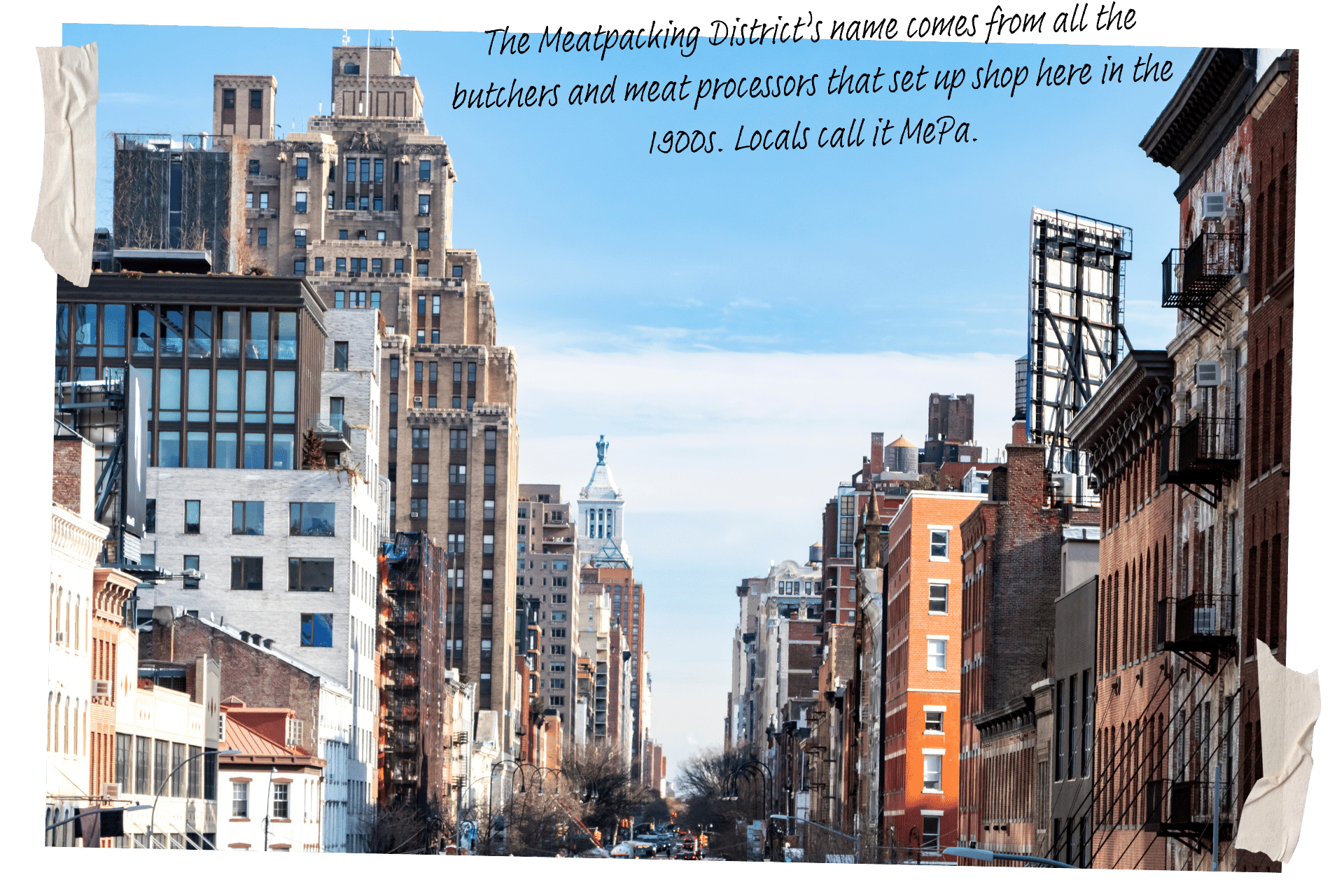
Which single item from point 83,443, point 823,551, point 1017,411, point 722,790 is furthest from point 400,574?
point 722,790

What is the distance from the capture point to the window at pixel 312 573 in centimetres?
6950

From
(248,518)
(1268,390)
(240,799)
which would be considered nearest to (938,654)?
(248,518)

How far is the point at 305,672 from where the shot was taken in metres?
70.4

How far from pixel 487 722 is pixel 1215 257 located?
4177 inches

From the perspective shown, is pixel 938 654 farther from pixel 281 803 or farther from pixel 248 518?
pixel 281 803

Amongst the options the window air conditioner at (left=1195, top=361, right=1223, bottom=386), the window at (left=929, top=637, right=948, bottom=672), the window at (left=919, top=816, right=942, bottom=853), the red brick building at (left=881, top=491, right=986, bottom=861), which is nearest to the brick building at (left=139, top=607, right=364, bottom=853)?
the window at (left=919, top=816, right=942, bottom=853)

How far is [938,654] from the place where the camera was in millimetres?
94562

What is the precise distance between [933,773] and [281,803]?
36.8 m

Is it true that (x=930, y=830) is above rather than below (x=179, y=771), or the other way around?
below

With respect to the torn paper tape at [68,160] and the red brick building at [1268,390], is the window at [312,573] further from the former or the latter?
the red brick building at [1268,390]

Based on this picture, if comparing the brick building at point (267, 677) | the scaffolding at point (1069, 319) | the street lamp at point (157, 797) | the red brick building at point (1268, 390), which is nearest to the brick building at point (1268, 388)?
the red brick building at point (1268, 390)

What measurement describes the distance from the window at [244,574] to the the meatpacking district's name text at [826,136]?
22.3 meters

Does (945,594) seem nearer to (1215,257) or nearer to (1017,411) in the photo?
(1017,411)

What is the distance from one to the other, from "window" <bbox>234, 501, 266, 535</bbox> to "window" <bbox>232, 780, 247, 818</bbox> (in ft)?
28.6
